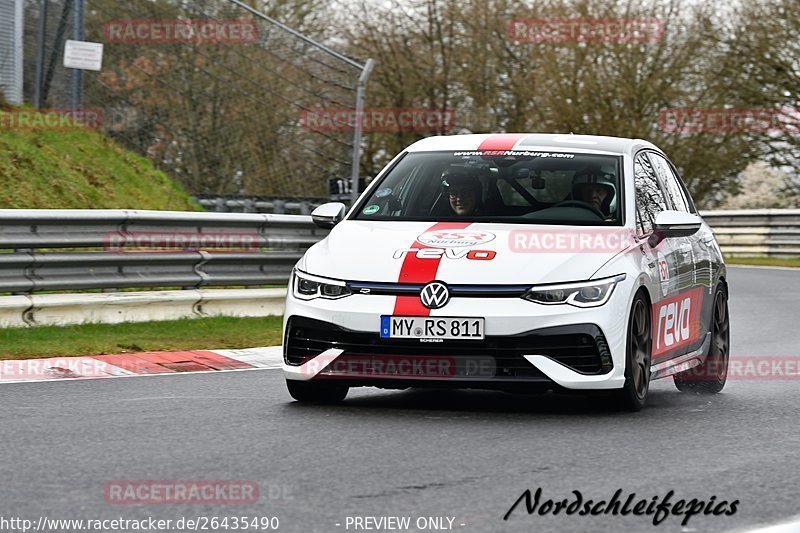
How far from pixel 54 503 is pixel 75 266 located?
7720mm

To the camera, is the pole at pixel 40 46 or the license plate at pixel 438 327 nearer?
the license plate at pixel 438 327

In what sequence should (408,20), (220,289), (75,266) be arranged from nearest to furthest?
(75,266)
(220,289)
(408,20)

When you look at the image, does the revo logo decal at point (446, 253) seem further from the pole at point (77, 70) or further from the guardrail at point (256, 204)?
the guardrail at point (256, 204)

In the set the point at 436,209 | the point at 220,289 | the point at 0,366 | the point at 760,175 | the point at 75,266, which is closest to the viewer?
the point at 436,209

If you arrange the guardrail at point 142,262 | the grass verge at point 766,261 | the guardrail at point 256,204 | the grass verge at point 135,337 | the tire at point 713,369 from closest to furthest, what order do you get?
1. the tire at point 713,369
2. the grass verge at point 135,337
3. the guardrail at point 142,262
4. the guardrail at point 256,204
5. the grass verge at point 766,261

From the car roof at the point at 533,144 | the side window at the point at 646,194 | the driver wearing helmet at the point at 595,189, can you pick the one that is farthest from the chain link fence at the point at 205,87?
the driver wearing helmet at the point at 595,189

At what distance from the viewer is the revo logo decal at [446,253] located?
7816 millimetres

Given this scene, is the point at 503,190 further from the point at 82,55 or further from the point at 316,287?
the point at 82,55

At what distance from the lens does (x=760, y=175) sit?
4456 cm

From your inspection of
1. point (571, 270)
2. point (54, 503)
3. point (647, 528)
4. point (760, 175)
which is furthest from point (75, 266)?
point (760, 175)

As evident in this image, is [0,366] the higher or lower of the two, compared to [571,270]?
lower

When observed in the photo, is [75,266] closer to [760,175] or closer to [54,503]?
[54,503]

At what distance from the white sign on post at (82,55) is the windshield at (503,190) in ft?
31.6

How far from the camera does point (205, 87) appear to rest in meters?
18.9
